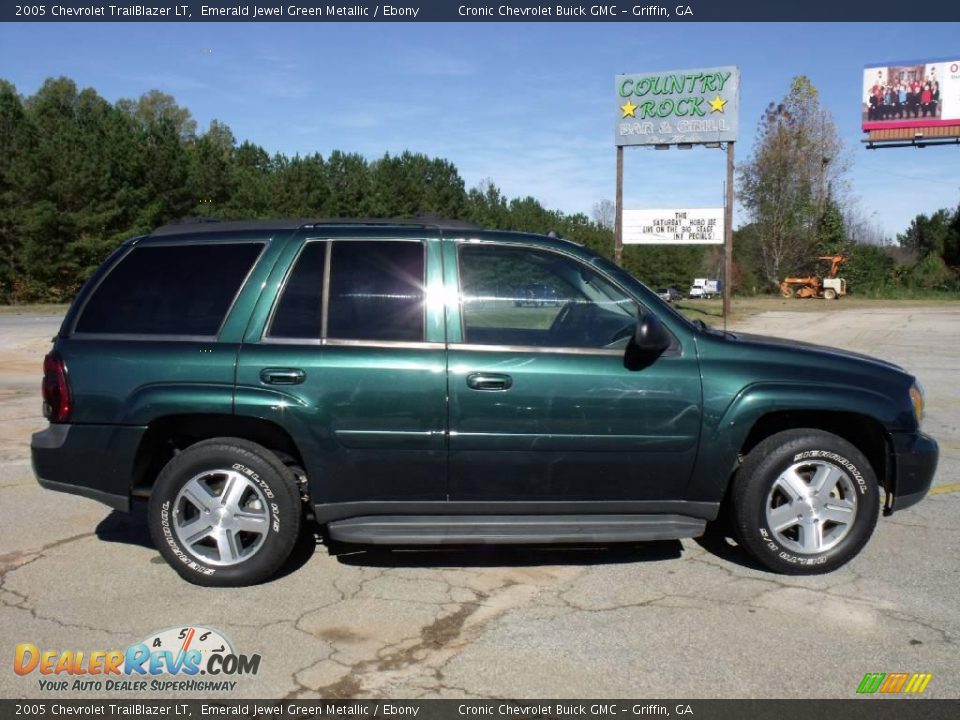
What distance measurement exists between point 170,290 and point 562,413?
221cm

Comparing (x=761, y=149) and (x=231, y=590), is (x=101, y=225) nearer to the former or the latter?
(x=761, y=149)

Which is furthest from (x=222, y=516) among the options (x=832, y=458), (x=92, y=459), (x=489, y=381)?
(x=832, y=458)

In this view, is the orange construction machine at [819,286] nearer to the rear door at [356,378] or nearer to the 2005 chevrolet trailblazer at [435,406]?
the 2005 chevrolet trailblazer at [435,406]

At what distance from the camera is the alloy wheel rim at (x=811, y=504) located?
15.6 ft

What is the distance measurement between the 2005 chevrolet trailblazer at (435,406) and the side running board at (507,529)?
0.04 feet

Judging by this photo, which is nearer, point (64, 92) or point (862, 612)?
point (862, 612)

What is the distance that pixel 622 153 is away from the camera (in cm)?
2820

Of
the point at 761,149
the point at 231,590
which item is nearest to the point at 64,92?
the point at 761,149

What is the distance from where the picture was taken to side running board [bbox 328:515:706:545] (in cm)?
453

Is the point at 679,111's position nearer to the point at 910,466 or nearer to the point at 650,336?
the point at 910,466

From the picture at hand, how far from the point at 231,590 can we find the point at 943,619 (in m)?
3.51

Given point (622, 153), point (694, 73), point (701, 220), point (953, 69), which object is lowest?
point (701, 220)

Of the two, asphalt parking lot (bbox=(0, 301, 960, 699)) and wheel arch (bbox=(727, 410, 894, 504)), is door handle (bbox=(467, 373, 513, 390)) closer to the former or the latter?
asphalt parking lot (bbox=(0, 301, 960, 699))

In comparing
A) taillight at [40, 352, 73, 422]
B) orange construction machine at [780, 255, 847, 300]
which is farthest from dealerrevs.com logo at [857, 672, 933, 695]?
orange construction machine at [780, 255, 847, 300]
